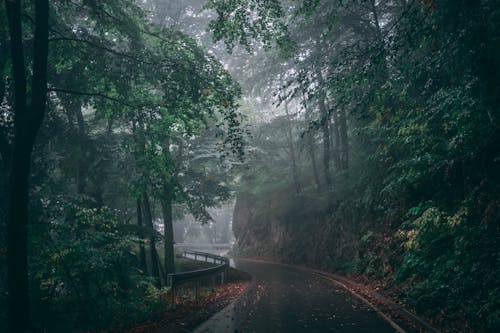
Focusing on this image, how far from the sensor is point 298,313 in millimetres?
9820

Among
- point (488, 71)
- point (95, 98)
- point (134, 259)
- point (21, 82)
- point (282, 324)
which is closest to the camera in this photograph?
point (488, 71)

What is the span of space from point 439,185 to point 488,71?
17.2 ft

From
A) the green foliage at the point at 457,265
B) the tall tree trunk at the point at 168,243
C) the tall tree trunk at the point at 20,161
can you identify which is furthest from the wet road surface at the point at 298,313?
the tall tree trunk at the point at 168,243

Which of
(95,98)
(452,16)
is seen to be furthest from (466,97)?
(95,98)

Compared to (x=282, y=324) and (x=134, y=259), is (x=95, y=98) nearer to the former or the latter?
(x=134, y=259)

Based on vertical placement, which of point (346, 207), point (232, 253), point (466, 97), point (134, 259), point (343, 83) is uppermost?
point (343, 83)

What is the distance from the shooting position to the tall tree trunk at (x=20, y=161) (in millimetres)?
7699

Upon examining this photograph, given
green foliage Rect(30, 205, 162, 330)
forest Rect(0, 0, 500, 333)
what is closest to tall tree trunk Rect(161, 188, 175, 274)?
forest Rect(0, 0, 500, 333)

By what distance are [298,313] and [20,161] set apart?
797 centimetres

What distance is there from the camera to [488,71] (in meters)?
7.09

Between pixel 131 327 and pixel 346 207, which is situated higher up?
pixel 346 207

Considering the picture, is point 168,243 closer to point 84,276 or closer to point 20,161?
point 84,276

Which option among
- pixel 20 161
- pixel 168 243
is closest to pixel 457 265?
pixel 20 161

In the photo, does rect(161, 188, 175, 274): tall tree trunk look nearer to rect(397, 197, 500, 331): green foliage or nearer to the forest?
the forest
